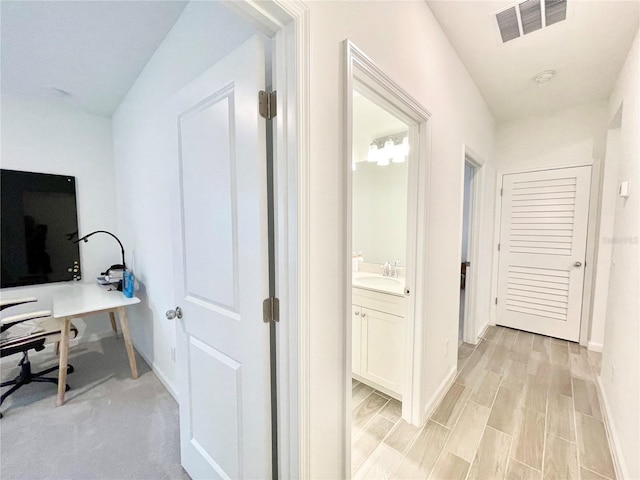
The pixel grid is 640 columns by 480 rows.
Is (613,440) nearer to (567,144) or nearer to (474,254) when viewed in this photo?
(474,254)

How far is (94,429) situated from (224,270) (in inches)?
70.1

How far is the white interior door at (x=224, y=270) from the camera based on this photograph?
0.93 m

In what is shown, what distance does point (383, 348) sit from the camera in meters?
1.99

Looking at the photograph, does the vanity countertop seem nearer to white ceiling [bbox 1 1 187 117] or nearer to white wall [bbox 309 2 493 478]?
white wall [bbox 309 2 493 478]

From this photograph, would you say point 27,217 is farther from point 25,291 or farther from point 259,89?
point 259,89

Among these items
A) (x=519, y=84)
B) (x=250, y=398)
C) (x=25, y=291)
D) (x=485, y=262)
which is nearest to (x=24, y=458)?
(x=250, y=398)

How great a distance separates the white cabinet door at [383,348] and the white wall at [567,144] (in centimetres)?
260

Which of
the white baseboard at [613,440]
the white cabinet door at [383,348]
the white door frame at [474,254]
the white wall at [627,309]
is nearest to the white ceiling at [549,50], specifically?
the white wall at [627,309]

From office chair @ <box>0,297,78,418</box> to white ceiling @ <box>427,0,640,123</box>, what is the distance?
3.69 metres

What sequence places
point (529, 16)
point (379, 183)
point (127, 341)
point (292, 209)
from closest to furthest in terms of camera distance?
point (292, 209)
point (529, 16)
point (127, 341)
point (379, 183)

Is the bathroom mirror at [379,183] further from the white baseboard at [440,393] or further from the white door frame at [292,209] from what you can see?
the white door frame at [292,209]

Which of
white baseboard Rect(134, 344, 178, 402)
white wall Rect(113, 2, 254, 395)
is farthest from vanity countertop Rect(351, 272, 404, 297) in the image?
white baseboard Rect(134, 344, 178, 402)

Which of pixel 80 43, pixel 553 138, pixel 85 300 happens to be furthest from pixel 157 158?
pixel 553 138

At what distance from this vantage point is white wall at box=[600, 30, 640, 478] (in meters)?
1.31
